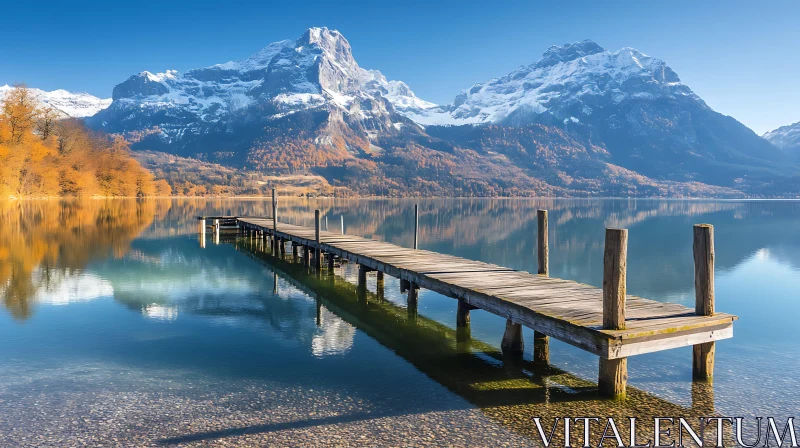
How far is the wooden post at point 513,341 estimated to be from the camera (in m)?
13.0

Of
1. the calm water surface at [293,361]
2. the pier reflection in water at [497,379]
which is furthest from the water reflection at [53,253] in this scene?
the pier reflection in water at [497,379]

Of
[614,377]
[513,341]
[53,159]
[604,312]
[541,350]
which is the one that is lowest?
[541,350]

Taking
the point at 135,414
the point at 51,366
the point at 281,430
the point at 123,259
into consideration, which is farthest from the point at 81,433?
the point at 123,259

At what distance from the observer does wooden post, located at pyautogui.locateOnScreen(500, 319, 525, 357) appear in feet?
42.7

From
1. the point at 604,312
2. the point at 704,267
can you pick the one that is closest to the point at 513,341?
the point at 604,312

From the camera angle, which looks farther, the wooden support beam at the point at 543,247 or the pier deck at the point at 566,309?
the wooden support beam at the point at 543,247

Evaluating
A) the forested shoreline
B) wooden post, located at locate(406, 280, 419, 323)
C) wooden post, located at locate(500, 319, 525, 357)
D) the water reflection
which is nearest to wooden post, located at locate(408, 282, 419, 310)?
wooden post, located at locate(406, 280, 419, 323)

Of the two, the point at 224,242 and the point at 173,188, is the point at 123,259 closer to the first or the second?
the point at 224,242

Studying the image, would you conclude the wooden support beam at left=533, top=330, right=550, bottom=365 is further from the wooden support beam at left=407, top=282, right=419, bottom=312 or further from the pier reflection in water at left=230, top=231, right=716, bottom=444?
the wooden support beam at left=407, top=282, right=419, bottom=312

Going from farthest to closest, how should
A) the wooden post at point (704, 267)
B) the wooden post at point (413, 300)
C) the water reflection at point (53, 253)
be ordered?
the water reflection at point (53, 253)
the wooden post at point (413, 300)
the wooden post at point (704, 267)

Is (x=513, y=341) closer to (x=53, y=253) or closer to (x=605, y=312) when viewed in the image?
(x=605, y=312)

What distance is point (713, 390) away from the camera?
1102 centimetres

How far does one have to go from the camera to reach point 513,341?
1309 cm

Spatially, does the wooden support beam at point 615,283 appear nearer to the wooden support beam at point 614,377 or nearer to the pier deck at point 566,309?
the pier deck at point 566,309
